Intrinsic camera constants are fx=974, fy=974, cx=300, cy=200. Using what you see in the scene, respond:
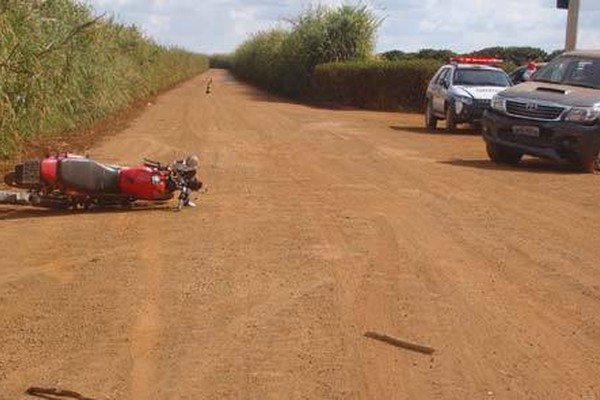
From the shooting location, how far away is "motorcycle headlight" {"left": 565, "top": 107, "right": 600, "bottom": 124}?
1397cm

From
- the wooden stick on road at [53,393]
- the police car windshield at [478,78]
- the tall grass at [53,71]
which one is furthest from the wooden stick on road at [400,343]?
the police car windshield at [478,78]

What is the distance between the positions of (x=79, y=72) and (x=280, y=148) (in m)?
4.33

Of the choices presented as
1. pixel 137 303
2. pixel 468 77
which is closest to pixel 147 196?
pixel 137 303

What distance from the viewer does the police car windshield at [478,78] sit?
23.3 m

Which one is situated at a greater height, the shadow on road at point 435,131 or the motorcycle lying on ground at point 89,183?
the motorcycle lying on ground at point 89,183

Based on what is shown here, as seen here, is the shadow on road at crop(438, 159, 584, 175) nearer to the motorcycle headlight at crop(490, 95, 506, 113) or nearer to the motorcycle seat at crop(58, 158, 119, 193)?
the motorcycle headlight at crop(490, 95, 506, 113)

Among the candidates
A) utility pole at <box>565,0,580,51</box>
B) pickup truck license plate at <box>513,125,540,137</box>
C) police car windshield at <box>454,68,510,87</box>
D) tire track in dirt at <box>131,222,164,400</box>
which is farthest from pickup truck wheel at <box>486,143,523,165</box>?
utility pole at <box>565,0,580,51</box>

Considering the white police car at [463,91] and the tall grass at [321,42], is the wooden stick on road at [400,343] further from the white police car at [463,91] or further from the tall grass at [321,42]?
the tall grass at [321,42]

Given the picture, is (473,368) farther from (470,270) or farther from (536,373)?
(470,270)

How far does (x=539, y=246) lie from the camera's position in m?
8.40

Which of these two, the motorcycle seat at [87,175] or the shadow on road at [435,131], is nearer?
the motorcycle seat at [87,175]

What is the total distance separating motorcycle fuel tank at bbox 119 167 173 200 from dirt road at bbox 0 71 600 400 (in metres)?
0.22

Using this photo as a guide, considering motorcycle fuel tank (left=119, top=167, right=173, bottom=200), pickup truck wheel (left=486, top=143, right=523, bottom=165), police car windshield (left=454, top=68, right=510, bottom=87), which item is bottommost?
pickup truck wheel (left=486, top=143, right=523, bottom=165)

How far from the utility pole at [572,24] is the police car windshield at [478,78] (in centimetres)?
194
